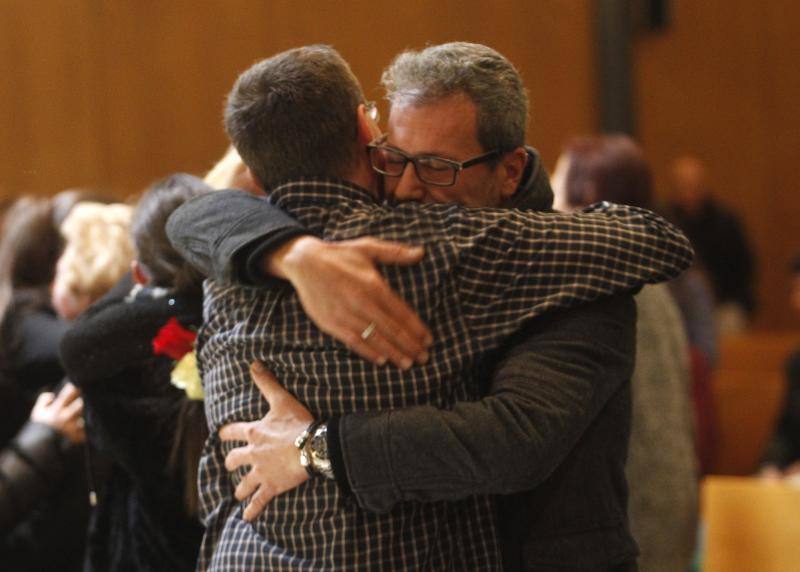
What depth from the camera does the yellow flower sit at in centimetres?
173

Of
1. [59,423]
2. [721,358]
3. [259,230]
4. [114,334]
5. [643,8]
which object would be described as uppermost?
[259,230]

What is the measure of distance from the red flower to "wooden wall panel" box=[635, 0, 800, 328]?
5.98 meters

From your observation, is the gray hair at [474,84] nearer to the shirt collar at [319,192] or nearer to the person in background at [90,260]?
the shirt collar at [319,192]

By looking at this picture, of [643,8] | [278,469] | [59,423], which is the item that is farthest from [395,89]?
[643,8]

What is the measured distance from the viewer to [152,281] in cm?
188

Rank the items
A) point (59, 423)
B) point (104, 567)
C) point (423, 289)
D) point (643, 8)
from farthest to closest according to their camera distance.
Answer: point (643, 8), point (59, 423), point (104, 567), point (423, 289)

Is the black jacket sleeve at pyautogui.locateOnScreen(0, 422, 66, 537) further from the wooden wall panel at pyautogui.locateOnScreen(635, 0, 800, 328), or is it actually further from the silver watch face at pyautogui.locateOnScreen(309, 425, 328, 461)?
the wooden wall panel at pyautogui.locateOnScreen(635, 0, 800, 328)

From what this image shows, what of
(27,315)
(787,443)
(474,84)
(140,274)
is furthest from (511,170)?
(787,443)

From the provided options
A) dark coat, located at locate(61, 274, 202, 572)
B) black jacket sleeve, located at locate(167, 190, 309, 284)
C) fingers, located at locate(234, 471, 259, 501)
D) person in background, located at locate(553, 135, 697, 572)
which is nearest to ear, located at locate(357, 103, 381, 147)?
black jacket sleeve, located at locate(167, 190, 309, 284)

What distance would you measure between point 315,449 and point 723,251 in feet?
19.1

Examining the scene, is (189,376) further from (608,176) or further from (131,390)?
(608,176)

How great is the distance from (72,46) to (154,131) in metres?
0.61

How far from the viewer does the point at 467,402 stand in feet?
4.30

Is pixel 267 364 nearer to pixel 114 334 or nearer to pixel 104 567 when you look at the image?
pixel 114 334
